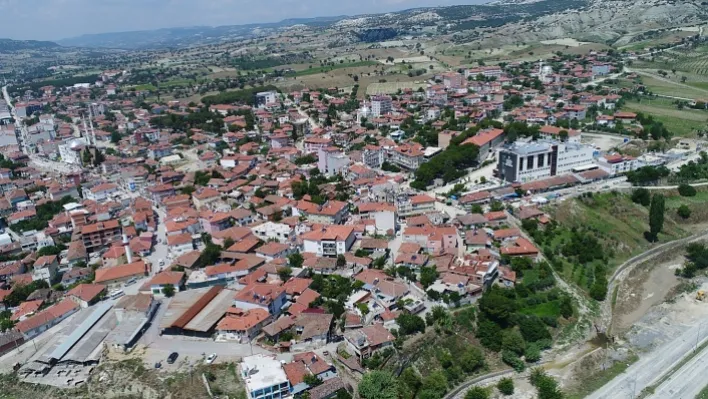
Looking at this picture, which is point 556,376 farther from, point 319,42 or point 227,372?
point 319,42

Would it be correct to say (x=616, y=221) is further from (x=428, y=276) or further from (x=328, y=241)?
(x=328, y=241)

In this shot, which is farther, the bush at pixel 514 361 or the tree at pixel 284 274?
the tree at pixel 284 274

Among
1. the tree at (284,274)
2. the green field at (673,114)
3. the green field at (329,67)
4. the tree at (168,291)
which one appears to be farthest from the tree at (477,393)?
the green field at (329,67)

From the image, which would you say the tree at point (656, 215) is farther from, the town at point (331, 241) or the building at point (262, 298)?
the building at point (262, 298)

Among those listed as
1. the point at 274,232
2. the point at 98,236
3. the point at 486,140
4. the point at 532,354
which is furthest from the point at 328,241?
the point at 486,140

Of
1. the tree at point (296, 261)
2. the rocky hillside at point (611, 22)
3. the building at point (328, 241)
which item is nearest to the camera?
the tree at point (296, 261)

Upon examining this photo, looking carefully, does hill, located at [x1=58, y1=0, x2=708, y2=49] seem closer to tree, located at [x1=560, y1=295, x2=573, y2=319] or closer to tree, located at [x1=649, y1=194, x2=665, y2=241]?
tree, located at [x1=649, y1=194, x2=665, y2=241]
